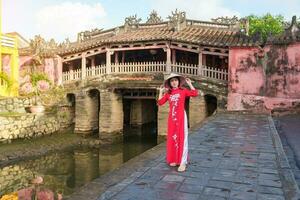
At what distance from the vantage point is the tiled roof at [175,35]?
16.6m

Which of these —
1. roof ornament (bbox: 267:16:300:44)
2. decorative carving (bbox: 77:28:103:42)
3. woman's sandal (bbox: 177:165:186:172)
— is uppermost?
decorative carving (bbox: 77:28:103:42)

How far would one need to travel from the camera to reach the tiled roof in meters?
16.6

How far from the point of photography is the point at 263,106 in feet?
49.9

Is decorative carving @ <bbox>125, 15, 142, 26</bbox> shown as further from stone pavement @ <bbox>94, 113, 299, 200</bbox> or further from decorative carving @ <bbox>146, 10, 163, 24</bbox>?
stone pavement @ <bbox>94, 113, 299, 200</bbox>

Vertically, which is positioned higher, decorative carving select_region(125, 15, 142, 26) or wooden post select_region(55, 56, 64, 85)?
decorative carving select_region(125, 15, 142, 26)

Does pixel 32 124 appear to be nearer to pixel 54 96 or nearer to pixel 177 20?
pixel 54 96

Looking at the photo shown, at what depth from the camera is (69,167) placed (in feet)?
45.3

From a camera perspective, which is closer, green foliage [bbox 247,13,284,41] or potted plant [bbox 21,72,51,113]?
potted plant [bbox 21,72,51,113]

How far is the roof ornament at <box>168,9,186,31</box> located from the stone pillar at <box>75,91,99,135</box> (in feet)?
19.9

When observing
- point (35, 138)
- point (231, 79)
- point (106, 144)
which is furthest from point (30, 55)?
point (231, 79)

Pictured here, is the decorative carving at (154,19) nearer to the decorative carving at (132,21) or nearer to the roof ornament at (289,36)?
the decorative carving at (132,21)

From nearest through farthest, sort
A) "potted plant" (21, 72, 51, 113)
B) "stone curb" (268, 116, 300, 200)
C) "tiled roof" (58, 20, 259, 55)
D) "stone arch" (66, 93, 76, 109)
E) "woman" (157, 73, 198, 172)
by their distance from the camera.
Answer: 1. "stone curb" (268, 116, 300, 200)
2. "woman" (157, 73, 198, 172)
3. "tiled roof" (58, 20, 259, 55)
4. "potted plant" (21, 72, 51, 113)
5. "stone arch" (66, 93, 76, 109)

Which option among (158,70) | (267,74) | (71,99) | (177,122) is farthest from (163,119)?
(177,122)

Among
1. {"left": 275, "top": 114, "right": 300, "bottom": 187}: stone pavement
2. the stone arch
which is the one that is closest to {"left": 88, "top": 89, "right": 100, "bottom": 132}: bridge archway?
the stone arch
